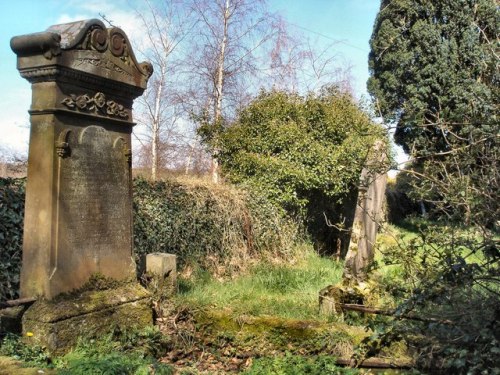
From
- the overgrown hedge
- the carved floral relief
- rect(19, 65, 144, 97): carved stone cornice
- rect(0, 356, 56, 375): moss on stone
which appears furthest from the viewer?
the overgrown hedge

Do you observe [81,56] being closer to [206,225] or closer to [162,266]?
[162,266]

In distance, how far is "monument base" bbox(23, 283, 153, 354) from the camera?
4.68 m

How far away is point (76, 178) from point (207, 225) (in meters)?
4.49

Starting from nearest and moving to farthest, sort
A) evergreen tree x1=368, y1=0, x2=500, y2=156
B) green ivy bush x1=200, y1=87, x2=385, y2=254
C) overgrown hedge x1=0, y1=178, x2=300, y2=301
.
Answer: overgrown hedge x1=0, y1=178, x2=300, y2=301 → green ivy bush x1=200, y1=87, x2=385, y2=254 → evergreen tree x1=368, y1=0, x2=500, y2=156

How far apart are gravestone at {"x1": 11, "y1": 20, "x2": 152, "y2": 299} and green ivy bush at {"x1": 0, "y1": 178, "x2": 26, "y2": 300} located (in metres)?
0.79

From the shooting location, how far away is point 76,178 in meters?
5.08

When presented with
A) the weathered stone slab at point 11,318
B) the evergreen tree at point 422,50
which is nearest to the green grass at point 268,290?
the weathered stone slab at point 11,318

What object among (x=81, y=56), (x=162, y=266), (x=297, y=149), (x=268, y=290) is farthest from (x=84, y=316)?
(x=297, y=149)

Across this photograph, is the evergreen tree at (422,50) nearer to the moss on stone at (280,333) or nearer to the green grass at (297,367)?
the moss on stone at (280,333)

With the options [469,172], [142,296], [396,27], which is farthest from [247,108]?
[396,27]

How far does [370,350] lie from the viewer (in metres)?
3.64

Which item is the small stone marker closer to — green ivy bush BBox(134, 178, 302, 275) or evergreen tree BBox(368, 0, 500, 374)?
green ivy bush BBox(134, 178, 302, 275)

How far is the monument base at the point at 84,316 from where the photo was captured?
4.68m

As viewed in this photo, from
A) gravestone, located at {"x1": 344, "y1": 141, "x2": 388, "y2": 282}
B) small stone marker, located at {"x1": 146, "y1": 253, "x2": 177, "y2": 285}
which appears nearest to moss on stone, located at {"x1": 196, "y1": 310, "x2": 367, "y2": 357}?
small stone marker, located at {"x1": 146, "y1": 253, "x2": 177, "y2": 285}
